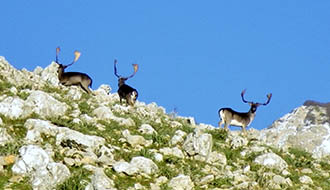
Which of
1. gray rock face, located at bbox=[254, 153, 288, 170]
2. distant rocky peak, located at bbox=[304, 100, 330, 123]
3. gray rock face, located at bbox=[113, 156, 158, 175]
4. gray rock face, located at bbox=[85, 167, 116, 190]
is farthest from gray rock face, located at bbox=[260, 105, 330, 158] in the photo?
gray rock face, located at bbox=[85, 167, 116, 190]

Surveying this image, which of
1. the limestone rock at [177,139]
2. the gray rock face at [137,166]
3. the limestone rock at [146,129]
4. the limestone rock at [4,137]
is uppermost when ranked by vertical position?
the limestone rock at [146,129]

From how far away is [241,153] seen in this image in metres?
16.0

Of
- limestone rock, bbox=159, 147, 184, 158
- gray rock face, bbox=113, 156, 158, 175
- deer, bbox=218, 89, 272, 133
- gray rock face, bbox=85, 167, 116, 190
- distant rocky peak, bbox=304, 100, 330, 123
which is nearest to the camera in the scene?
gray rock face, bbox=85, 167, 116, 190

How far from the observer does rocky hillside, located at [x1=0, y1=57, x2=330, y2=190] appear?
11305mm

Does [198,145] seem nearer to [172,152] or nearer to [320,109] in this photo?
[172,152]

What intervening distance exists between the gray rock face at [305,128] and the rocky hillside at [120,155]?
16.5m

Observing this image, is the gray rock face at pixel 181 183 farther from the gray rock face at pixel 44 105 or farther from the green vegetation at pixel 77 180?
the gray rock face at pixel 44 105

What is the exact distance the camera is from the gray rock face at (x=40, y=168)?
10.9m

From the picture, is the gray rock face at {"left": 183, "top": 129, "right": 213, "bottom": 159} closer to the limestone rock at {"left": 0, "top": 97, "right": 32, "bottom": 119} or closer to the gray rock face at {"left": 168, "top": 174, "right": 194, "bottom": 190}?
the gray rock face at {"left": 168, "top": 174, "right": 194, "bottom": 190}

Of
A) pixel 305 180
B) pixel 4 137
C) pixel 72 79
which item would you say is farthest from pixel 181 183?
pixel 72 79

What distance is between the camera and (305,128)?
120 feet

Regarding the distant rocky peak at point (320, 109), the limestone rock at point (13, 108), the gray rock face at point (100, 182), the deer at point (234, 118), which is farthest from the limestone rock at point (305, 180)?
the distant rocky peak at point (320, 109)

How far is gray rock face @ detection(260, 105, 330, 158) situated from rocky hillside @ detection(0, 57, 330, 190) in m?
16.5

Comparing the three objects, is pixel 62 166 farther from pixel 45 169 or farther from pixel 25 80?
pixel 25 80
